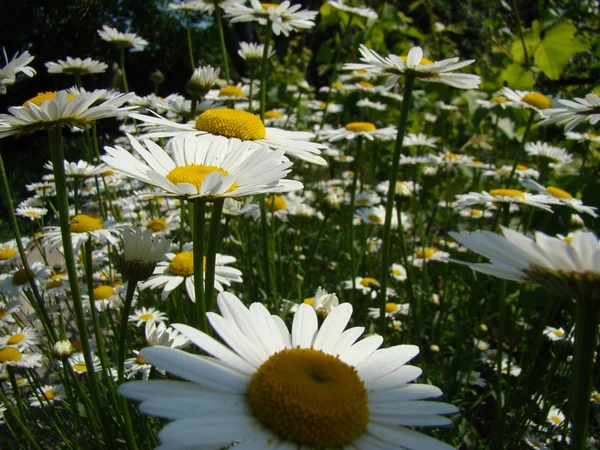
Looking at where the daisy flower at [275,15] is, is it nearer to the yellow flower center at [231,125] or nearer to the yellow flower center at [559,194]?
the yellow flower center at [231,125]

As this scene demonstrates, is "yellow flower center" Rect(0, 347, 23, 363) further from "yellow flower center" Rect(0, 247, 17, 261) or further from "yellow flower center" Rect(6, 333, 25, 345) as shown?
"yellow flower center" Rect(0, 247, 17, 261)

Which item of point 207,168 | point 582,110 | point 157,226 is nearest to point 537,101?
point 582,110

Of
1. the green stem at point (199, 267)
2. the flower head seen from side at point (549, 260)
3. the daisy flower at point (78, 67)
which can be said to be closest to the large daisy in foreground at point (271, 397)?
the green stem at point (199, 267)

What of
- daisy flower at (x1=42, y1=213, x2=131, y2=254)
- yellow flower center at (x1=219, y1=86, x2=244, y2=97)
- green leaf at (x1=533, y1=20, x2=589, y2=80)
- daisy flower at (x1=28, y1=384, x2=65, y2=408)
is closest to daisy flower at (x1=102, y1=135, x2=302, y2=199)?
daisy flower at (x1=42, y1=213, x2=131, y2=254)

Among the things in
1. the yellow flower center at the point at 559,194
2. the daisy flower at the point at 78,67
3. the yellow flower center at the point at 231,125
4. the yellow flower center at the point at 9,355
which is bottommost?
the yellow flower center at the point at 9,355

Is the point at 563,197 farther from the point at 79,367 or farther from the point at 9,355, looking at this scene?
the point at 9,355

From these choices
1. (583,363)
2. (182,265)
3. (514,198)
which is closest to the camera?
(583,363)
